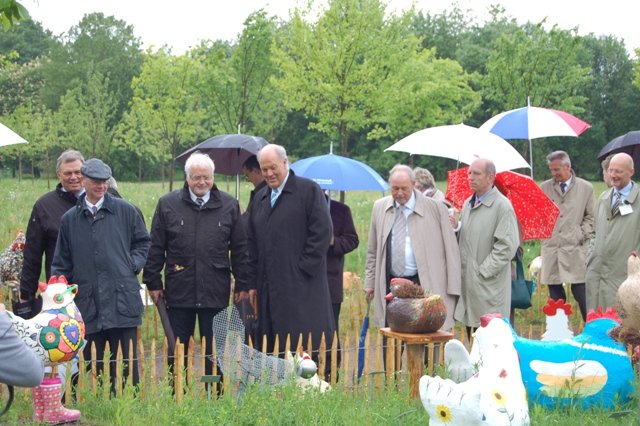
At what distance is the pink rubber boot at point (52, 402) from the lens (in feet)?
16.4

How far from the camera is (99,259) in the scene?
5707 mm

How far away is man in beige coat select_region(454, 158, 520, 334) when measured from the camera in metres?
6.55

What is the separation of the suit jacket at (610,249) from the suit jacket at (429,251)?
1552 mm

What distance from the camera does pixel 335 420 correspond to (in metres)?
4.92

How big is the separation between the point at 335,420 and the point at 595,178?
45235 mm

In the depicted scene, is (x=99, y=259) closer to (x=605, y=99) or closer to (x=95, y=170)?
(x=95, y=170)

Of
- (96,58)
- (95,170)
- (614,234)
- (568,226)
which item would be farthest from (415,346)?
(96,58)

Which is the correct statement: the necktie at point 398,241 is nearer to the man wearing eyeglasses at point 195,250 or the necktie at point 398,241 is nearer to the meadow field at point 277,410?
the meadow field at point 277,410

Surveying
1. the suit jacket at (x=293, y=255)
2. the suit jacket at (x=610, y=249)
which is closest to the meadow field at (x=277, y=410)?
the suit jacket at (x=293, y=255)

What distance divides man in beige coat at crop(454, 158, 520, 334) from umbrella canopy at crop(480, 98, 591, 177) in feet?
10.4

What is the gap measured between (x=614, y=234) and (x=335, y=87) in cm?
1357

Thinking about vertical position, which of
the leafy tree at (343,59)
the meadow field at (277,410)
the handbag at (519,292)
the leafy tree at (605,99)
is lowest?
the meadow field at (277,410)

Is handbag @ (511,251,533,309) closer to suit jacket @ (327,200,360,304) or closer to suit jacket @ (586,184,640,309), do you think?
suit jacket @ (586,184,640,309)

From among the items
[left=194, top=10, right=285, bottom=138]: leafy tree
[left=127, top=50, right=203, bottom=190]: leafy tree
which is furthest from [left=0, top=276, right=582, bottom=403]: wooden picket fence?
[left=127, top=50, right=203, bottom=190]: leafy tree
